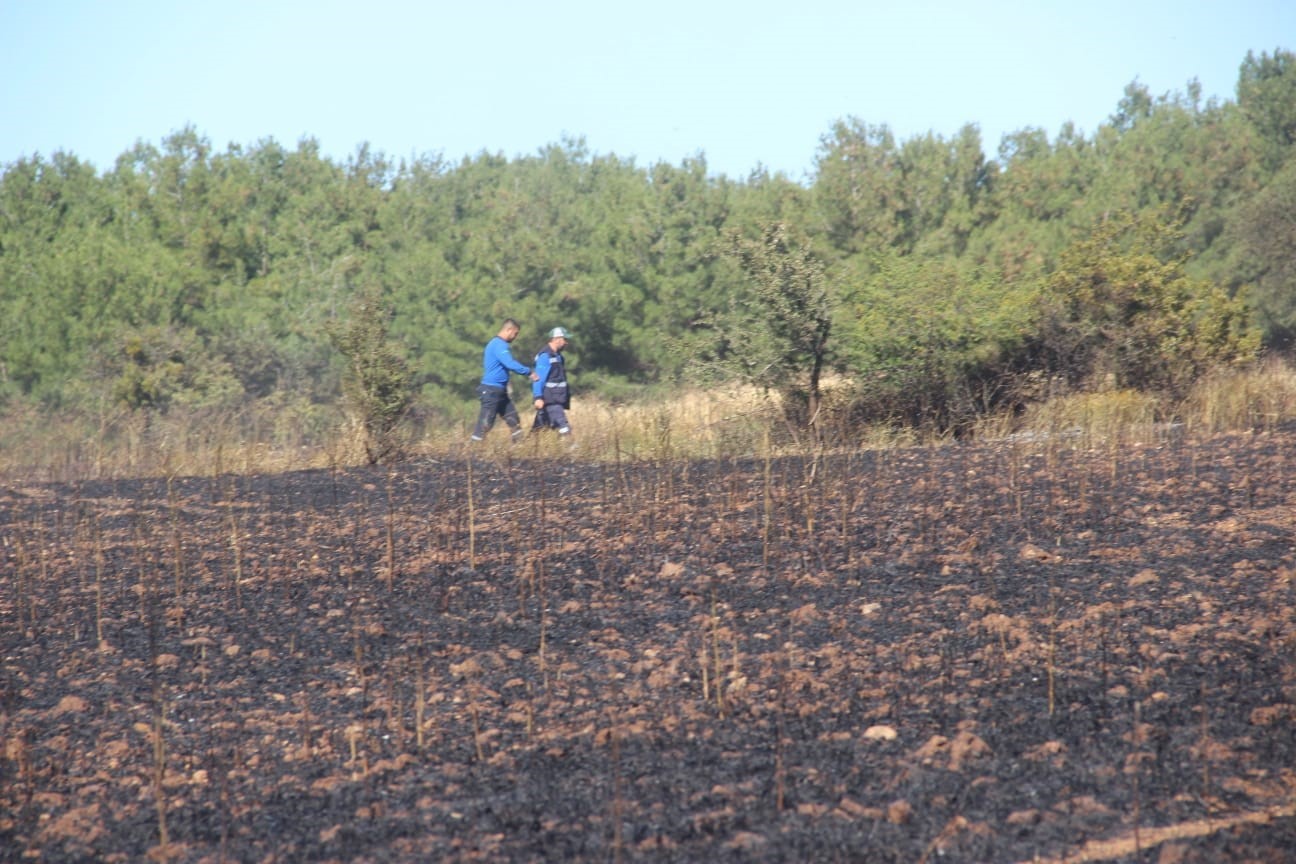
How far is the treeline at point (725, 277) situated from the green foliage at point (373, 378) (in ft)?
0.64

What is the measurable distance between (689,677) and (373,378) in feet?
27.6

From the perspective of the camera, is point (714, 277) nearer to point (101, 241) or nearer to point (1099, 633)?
point (101, 241)

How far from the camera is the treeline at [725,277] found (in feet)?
40.8

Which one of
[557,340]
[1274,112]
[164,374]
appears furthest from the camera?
[1274,112]

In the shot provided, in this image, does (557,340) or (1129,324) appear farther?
(557,340)

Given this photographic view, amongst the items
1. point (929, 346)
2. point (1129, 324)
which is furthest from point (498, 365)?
point (1129, 324)

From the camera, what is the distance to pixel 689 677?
500 cm

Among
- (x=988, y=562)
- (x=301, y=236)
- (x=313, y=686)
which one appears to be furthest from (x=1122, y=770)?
(x=301, y=236)

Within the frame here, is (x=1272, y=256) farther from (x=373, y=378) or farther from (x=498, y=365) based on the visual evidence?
(x=373, y=378)

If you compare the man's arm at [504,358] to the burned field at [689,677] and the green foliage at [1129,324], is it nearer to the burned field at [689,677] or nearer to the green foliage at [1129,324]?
the burned field at [689,677]

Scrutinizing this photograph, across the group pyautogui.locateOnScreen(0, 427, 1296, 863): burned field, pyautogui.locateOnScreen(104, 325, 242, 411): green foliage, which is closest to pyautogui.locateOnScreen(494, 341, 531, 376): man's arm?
pyautogui.locateOnScreen(0, 427, 1296, 863): burned field

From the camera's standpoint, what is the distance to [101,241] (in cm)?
2509

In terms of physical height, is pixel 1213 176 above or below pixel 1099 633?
above

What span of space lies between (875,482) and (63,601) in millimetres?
4734
